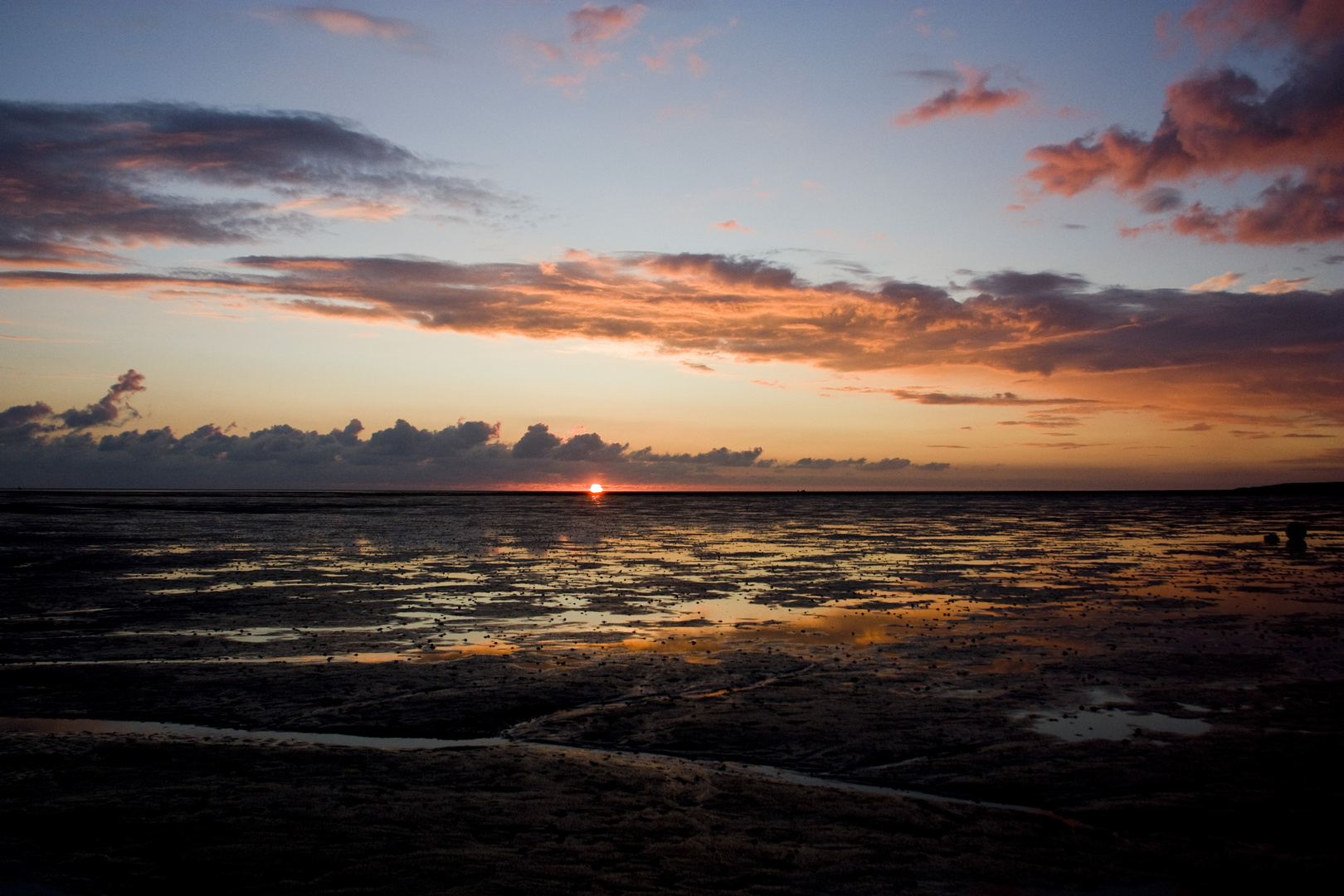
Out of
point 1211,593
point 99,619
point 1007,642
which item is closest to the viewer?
point 1007,642

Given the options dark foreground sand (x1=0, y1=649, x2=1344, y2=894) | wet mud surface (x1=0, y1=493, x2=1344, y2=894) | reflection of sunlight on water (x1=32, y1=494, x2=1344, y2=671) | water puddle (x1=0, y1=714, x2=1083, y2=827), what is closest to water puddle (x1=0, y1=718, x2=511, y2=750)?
water puddle (x1=0, y1=714, x2=1083, y2=827)

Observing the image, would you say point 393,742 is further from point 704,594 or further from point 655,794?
point 704,594

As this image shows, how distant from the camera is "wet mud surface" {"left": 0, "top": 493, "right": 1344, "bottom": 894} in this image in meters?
8.38

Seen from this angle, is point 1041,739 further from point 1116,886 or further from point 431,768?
point 431,768

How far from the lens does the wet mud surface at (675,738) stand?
27.5ft

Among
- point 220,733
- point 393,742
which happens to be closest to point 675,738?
point 393,742

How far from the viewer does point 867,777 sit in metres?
11.0

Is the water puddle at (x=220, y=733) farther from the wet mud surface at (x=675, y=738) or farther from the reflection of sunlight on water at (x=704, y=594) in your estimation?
the reflection of sunlight on water at (x=704, y=594)

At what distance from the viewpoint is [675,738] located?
41.4ft

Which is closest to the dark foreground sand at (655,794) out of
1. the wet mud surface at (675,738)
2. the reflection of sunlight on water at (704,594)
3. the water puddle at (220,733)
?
the wet mud surface at (675,738)

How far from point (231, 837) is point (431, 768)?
110 inches

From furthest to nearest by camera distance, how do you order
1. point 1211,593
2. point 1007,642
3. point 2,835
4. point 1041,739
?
point 1211,593
point 1007,642
point 1041,739
point 2,835

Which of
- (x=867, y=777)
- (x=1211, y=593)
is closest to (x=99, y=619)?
(x=867, y=777)

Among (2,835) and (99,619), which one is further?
(99,619)
